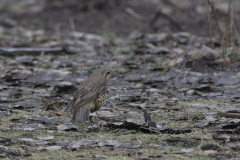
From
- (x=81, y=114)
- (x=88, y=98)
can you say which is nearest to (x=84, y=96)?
(x=88, y=98)

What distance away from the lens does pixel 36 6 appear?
1667cm

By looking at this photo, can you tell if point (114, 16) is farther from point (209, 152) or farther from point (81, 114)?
point (209, 152)

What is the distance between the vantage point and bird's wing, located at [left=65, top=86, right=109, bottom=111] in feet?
17.4

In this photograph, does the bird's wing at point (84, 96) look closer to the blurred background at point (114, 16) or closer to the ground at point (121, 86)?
the ground at point (121, 86)

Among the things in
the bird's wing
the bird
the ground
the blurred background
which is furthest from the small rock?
the blurred background

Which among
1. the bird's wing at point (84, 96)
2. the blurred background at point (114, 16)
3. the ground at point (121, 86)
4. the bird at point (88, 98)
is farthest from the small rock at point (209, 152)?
the blurred background at point (114, 16)

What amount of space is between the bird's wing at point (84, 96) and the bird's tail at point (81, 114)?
3.1 inches

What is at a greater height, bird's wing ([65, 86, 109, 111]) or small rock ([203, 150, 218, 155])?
bird's wing ([65, 86, 109, 111])

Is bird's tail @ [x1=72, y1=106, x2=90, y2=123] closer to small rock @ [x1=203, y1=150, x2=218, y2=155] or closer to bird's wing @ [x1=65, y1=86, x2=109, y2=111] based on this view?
bird's wing @ [x1=65, y1=86, x2=109, y2=111]

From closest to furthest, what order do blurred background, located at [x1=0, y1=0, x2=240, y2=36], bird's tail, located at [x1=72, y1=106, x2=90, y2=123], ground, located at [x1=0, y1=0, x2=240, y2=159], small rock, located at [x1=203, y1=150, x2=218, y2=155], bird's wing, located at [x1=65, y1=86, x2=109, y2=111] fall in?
small rock, located at [x1=203, y1=150, x2=218, y2=155] → ground, located at [x1=0, y1=0, x2=240, y2=159] → bird's tail, located at [x1=72, y1=106, x2=90, y2=123] → bird's wing, located at [x1=65, y1=86, x2=109, y2=111] → blurred background, located at [x1=0, y1=0, x2=240, y2=36]

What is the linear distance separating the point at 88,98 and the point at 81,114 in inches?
12.4

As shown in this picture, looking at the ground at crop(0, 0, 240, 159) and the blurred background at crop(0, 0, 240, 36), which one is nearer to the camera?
the ground at crop(0, 0, 240, 159)

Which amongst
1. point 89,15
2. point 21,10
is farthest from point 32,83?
point 21,10

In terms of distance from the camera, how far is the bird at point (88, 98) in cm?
516
